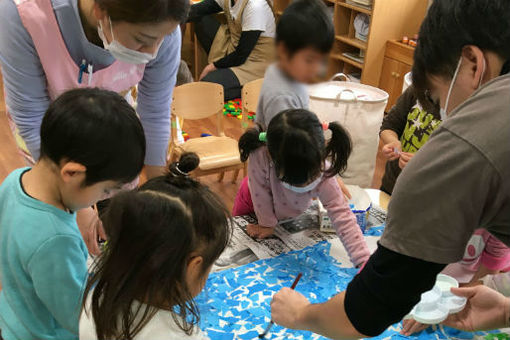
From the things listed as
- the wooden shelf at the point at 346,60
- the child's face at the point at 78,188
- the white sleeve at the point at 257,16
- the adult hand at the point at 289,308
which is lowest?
the adult hand at the point at 289,308

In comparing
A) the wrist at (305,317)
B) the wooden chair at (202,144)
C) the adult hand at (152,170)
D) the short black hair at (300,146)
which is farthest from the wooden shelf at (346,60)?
the wooden chair at (202,144)

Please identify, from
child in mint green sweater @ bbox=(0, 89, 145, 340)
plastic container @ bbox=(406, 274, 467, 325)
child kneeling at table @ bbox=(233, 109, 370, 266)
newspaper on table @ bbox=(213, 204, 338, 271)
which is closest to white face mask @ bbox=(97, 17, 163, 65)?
child in mint green sweater @ bbox=(0, 89, 145, 340)

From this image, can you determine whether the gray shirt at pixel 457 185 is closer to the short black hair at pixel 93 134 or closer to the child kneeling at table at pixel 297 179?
the child kneeling at table at pixel 297 179

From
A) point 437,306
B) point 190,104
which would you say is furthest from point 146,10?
point 190,104

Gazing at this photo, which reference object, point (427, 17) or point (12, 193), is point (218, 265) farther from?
point (427, 17)

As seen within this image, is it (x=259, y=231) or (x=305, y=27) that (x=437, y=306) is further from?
(x=305, y=27)

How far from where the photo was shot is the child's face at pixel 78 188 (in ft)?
2.02

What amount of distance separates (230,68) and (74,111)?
13.4 inches

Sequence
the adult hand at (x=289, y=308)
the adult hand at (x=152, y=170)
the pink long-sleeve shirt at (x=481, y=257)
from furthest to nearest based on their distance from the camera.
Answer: the adult hand at (x=152, y=170) < the pink long-sleeve shirt at (x=481, y=257) < the adult hand at (x=289, y=308)

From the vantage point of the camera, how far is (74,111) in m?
0.62

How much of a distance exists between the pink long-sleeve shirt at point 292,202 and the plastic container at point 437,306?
0.64ft

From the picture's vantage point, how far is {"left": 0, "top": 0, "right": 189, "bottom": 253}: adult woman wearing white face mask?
684mm

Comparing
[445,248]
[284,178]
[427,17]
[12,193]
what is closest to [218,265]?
[284,178]

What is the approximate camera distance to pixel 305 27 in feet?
0.84
